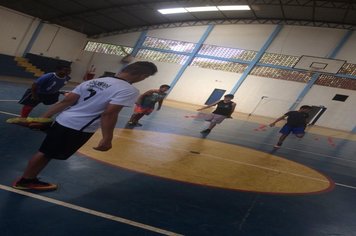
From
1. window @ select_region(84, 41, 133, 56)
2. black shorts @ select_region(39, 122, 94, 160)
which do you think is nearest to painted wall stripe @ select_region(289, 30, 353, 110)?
window @ select_region(84, 41, 133, 56)

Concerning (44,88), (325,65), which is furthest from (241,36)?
(44,88)

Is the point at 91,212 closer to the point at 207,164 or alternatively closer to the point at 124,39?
the point at 207,164

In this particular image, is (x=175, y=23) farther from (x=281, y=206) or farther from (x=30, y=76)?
(x=281, y=206)

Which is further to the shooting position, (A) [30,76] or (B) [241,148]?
(A) [30,76]

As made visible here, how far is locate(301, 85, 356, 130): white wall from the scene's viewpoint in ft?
73.3

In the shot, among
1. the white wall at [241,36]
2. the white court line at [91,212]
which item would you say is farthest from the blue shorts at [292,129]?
the white wall at [241,36]

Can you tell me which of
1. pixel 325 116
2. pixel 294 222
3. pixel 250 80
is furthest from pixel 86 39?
pixel 294 222

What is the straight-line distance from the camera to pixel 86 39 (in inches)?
1315

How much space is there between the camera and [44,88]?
721 cm

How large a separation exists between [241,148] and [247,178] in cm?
352

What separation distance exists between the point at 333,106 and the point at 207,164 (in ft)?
63.6

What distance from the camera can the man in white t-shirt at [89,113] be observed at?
329 centimetres

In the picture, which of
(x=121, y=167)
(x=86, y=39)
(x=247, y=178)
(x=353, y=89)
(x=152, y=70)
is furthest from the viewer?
(x=86, y=39)

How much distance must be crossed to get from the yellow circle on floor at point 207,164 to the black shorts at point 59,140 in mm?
1951
